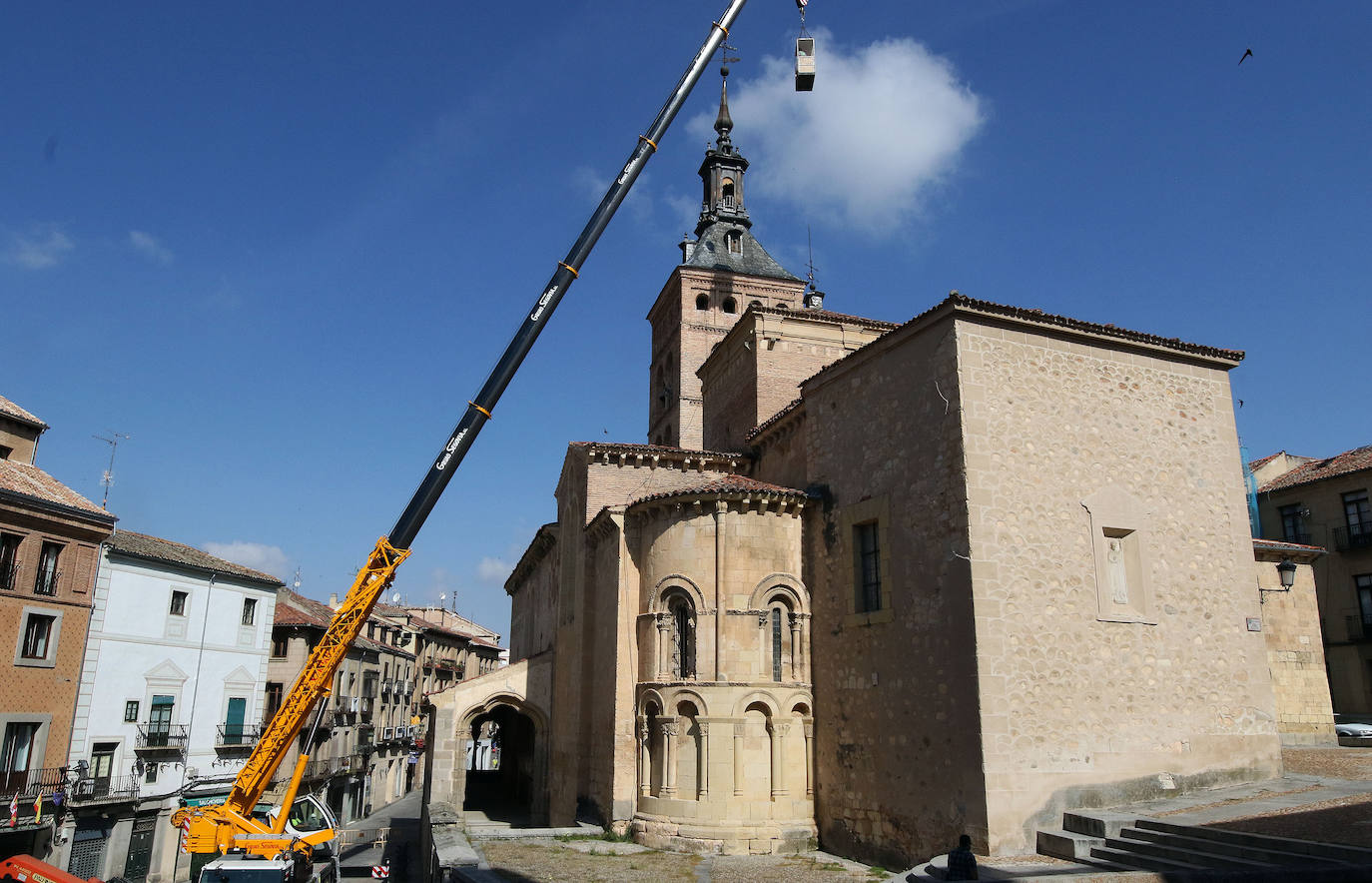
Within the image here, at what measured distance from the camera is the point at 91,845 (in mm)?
25578

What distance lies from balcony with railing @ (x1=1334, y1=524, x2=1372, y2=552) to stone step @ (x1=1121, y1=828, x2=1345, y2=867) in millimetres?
19292

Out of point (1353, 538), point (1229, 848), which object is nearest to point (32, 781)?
point (1229, 848)

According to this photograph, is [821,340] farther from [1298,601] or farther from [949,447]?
[1298,601]

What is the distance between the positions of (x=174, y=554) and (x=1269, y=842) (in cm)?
3070

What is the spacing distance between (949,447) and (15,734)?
24.2m

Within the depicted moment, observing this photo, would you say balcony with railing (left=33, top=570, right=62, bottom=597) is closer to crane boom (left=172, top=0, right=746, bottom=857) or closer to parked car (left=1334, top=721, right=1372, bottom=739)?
crane boom (left=172, top=0, right=746, bottom=857)

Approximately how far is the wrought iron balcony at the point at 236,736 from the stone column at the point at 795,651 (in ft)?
70.6

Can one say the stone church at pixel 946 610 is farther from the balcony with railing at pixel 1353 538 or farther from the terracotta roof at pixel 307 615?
the terracotta roof at pixel 307 615

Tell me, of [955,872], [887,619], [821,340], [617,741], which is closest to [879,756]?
[887,619]

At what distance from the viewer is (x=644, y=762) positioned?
17203 mm

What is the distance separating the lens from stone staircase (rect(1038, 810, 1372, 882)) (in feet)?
30.2

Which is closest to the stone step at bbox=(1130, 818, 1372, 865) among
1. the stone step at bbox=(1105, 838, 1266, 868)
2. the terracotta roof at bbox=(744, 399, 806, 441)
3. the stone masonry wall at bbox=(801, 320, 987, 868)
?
the stone step at bbox=(1105, 838, 1266, 868)

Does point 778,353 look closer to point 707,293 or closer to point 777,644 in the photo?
point 777,644

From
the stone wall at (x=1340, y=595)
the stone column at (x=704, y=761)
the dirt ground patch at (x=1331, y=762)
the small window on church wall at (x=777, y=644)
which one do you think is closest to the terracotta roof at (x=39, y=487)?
the stone column at (x=704, y=761)
